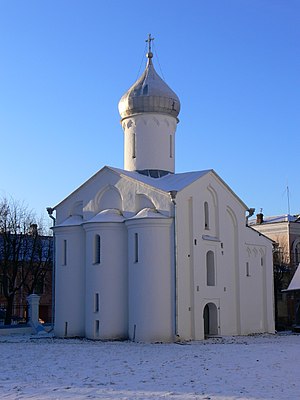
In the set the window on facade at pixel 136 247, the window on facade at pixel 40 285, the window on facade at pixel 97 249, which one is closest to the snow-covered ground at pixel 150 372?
the window on facade at pixel 136 247

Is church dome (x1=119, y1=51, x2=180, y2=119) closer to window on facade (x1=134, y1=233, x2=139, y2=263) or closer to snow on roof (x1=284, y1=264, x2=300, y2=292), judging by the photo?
window on facade (x1=134, y1=233, x2=139, y2=263)

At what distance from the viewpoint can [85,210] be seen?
93.8 feet

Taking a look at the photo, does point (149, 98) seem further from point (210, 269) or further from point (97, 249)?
point (210, 269)

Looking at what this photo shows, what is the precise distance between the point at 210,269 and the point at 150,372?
42.7 ft

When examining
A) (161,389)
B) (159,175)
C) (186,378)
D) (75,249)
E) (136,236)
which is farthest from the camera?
(159,175)

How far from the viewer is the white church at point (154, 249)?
2550 centimetres

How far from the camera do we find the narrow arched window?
2773 centimetres

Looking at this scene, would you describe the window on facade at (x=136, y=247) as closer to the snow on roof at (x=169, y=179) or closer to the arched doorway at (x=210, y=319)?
the snow on roof at (x=169, y=179)

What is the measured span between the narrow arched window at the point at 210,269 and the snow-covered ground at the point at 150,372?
5355 millimetres

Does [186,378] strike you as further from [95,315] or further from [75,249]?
[75,249]

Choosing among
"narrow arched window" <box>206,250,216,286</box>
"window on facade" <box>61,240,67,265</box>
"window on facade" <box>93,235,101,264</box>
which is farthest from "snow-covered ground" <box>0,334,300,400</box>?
"window on facade" <box>61,240,67,265</box>

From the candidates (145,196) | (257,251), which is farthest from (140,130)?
(257,251)

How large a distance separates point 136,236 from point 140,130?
21.5ft

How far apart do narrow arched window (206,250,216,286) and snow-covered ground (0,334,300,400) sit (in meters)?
5.35
